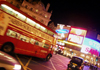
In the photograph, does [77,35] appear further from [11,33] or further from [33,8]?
[11,33]

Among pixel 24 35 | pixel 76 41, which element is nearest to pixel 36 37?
pixel 24 35

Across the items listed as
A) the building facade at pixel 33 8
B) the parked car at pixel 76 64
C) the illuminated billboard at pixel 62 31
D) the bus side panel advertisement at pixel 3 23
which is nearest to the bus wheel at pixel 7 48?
the bus side panel advertisement at pixel 3 23

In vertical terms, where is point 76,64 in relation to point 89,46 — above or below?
below

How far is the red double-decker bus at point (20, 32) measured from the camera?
24.0 ft

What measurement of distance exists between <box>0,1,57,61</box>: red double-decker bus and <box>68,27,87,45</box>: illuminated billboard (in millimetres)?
23773

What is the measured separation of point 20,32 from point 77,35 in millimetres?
27923

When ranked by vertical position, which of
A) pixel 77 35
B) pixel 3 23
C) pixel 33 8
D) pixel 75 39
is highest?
pixel 33 8

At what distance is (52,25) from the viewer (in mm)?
51719

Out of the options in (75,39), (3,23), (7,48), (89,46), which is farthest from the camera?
(75,39)

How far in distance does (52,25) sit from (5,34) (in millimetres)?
45014

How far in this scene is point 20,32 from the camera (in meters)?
8.51

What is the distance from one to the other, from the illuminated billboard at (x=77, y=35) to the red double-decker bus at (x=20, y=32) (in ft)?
78.0

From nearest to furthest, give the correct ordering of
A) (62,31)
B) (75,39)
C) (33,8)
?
1. (75,39)
2. (33,8)
3. (62,31)

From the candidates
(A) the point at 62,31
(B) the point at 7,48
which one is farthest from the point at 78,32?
(B) the point at 7,48
